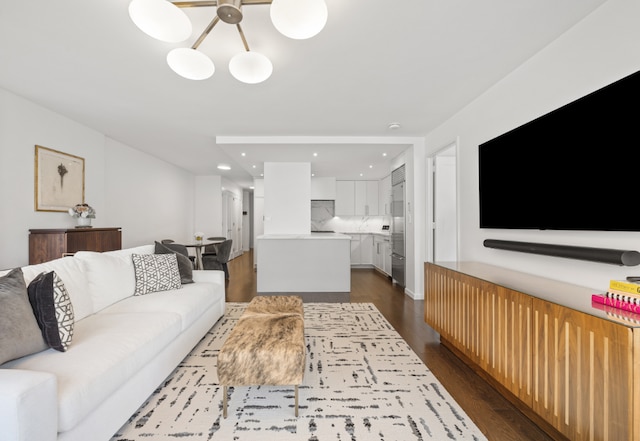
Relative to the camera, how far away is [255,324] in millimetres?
2037

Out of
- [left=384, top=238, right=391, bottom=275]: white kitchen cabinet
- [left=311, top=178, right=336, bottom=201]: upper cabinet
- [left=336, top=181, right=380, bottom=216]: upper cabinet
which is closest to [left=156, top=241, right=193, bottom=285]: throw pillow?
[left=384, top=238, right=391, bottom=275]: white kitchen cabinet

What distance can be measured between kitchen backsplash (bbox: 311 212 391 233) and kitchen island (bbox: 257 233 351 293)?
285 centimetres

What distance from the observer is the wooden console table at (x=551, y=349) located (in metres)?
1.14

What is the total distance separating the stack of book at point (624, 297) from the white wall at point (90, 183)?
16.5 ft

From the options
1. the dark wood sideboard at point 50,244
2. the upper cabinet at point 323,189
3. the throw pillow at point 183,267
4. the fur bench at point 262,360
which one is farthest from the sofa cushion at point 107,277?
the upper cabinet at point 323,189

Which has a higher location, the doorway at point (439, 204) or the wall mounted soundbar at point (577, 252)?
the doorway at point (439, 204)

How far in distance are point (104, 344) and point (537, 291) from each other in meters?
2.60

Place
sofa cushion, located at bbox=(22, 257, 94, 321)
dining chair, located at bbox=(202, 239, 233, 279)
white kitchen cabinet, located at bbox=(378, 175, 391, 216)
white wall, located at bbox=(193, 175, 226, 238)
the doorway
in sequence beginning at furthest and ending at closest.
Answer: white wall, located at bbox=(193, 175, 226, 238) < white kitchen cabinet, located at bbox=(378, 175, 391, 216) < dining chair, located at bbox=(202, 239, 233, 279) < the doorway < sofa cushion, located at bbox=(22, 257, 94, 321)

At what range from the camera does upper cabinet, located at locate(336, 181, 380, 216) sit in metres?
7.38

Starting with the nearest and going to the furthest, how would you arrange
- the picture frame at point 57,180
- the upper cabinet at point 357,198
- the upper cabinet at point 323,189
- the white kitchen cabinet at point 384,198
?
1. the picture frame at point 57,180
2. the white kitchen cabinet at point 384,198
3. the upper cabinet at point 323,189
4. the upper cabinet at point 357,198

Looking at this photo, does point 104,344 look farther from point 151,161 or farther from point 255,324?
point 151,161

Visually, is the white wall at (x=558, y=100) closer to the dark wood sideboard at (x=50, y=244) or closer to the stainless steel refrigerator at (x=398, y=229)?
the stainless steel refrigerator at (x=398, y=229)

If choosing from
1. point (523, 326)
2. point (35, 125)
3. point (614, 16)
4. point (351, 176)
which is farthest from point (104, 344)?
point (351, 176)

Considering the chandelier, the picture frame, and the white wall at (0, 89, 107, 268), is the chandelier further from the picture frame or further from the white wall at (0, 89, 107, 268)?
the picture frame
